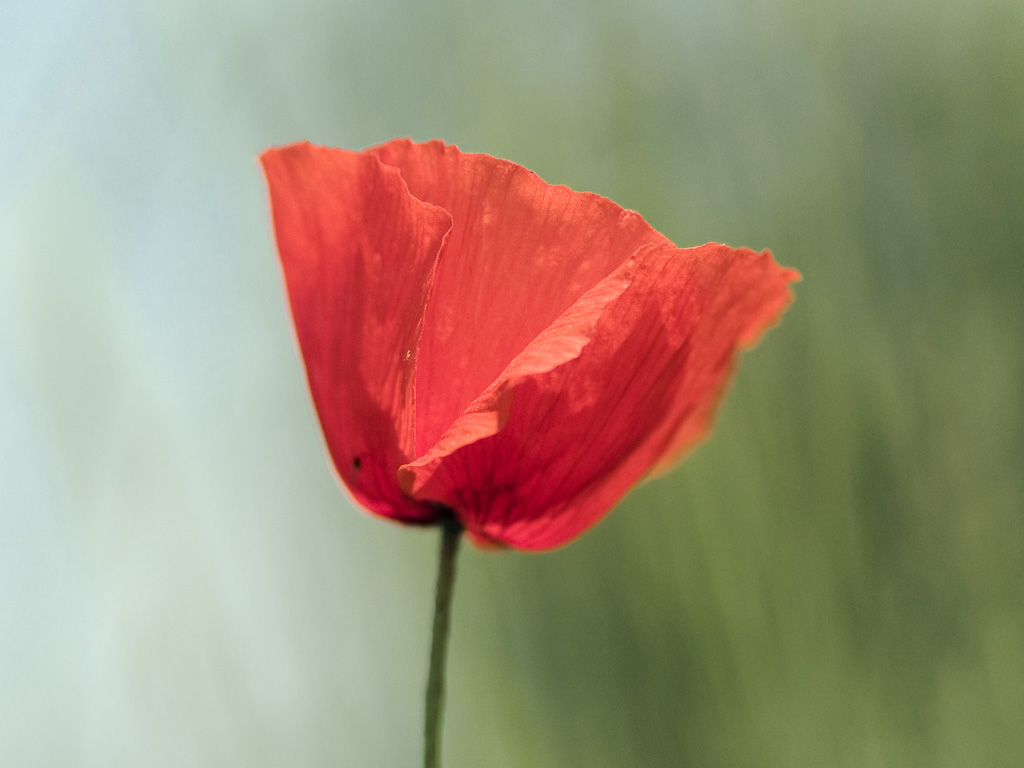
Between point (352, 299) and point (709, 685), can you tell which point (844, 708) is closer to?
point (709, 685)

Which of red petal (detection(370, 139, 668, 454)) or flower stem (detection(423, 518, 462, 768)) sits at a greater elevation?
red petal (detection(370, 139, 668, 454))

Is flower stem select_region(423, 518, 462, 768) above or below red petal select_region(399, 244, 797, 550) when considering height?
below

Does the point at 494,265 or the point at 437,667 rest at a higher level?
the point at 494,265

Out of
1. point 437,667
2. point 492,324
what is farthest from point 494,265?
point 437,667

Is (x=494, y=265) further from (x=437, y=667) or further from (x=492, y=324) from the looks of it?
(x=437, y=667)

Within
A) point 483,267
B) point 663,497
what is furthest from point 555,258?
point 663,497

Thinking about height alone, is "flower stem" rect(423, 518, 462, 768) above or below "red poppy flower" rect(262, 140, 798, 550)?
below
